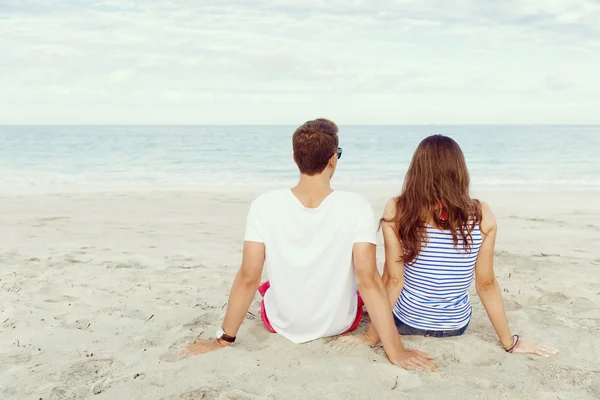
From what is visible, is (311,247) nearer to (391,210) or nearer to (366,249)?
(366,249)

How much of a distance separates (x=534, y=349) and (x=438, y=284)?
0.70m

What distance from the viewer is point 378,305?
3193mm

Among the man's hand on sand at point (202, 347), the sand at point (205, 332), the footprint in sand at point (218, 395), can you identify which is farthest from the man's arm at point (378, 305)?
the man's hand on sand at point (202, 347)

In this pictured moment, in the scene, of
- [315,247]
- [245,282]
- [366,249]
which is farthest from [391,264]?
[245,282]

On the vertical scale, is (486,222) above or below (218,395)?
above

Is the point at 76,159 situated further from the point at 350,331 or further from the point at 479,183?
the point at 350,331

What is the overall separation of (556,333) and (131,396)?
2.74m

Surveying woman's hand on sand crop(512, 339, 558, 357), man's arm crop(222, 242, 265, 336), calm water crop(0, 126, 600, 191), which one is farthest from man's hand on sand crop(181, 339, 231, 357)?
calm water crop(0, 126, 600, 191)

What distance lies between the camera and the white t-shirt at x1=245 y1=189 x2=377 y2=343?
3.19 metres

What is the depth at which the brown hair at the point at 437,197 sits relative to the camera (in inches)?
125

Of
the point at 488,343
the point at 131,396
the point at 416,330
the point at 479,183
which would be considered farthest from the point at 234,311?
the point at 479,183

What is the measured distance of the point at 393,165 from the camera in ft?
78.1

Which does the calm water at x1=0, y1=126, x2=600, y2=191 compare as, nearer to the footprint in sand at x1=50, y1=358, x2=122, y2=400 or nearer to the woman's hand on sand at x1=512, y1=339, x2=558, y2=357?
the footprint in sand at x1=50, y1=358, x2=122, y2=400

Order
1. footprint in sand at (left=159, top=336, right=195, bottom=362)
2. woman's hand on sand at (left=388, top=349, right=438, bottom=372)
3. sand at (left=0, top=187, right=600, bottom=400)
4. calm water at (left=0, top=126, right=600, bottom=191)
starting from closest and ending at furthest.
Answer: sand at (left=0, top=187, right=600, bottom=400)
woman's hand on sand at (left=388, top=349, right=438, bottom=372)
footprint in sand at (left=159, top=336, right=195, bottom=362)
calm water at (left=0, top=126, right=600, bottom=191)
